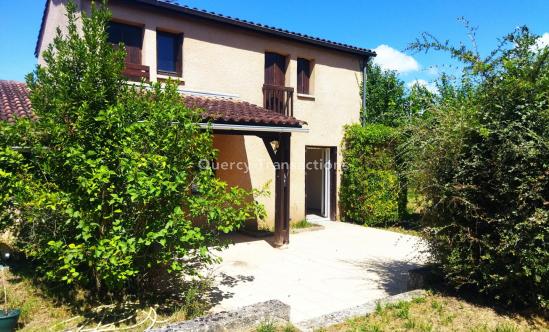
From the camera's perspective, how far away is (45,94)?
5117 millimetres

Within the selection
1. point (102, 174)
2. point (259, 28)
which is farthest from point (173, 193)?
point (259, 28)

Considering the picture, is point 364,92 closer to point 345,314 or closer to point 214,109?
point 214,109

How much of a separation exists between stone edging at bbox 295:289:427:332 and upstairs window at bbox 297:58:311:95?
8.53m

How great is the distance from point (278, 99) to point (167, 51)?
3.53m

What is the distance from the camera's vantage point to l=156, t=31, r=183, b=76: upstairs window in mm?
10102

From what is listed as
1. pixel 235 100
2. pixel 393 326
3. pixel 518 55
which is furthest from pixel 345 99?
pixel 393 326

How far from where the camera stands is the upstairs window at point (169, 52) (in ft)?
33.1

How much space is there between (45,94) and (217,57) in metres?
6.13

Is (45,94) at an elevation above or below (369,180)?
above

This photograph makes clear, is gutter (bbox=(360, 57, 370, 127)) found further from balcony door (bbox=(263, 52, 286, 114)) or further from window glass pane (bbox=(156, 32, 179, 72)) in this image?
window glass pane (bbox=(156, 32, 179, 72))

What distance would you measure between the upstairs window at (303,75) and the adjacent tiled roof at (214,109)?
9.89 feet

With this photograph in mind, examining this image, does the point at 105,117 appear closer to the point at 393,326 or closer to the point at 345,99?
the point at 393,326

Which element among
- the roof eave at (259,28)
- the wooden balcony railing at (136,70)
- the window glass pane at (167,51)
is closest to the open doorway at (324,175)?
the roof eave at (259,28)

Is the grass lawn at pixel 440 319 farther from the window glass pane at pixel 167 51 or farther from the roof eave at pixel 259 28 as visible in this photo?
the roof eave at pixel 259 28
